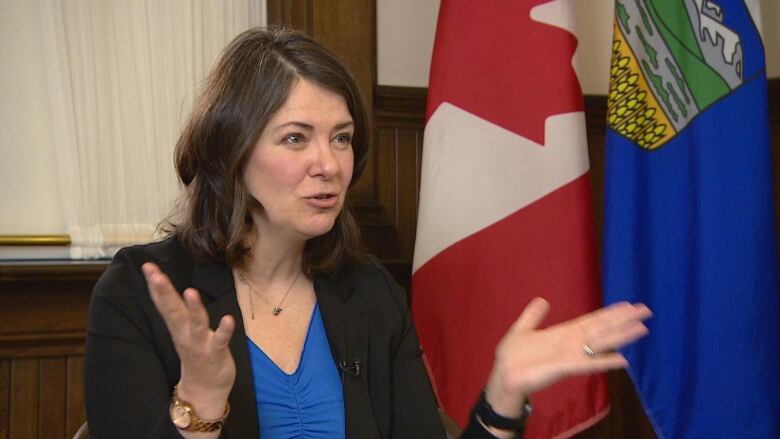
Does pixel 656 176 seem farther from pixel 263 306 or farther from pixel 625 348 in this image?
pixel 263 306

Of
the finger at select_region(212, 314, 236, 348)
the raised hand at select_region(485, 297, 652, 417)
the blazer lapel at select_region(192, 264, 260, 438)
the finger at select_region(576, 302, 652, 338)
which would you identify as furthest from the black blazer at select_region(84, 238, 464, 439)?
the finger at select_region(576, 302, 652, 338)

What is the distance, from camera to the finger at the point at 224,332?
45.5 inches

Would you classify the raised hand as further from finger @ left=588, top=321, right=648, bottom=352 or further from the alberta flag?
the alberta flag

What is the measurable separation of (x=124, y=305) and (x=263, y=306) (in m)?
0.29

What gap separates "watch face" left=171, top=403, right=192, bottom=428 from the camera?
1249mm

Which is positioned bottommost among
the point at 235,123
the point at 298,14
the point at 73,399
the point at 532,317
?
the point at 73,399

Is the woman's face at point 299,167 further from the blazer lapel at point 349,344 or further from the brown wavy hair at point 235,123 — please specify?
the blazer lapel at point 349,344

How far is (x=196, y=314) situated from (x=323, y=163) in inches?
22.1

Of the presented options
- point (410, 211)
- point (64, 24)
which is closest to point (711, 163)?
point (410, 211)

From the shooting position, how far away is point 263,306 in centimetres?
173

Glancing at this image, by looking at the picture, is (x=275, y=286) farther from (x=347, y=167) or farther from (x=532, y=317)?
(x=532, y=317)

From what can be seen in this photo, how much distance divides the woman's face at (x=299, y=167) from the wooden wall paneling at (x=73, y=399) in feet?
3.84

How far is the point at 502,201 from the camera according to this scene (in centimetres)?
242

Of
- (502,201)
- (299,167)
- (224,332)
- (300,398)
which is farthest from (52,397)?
(224,332)
